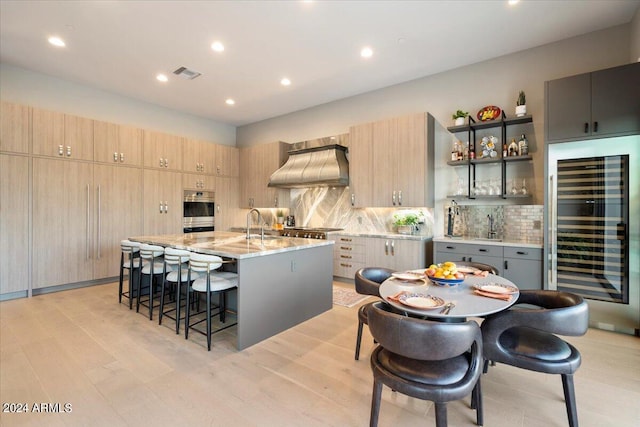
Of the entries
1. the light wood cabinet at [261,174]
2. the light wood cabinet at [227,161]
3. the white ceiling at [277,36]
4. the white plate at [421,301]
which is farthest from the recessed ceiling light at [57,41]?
the white plate at [421,301]

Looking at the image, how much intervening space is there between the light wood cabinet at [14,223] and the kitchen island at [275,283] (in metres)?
2.22

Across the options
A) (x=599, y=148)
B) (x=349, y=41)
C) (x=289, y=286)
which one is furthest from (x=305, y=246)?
(x=599, y=148)

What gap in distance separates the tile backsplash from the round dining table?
6.55 ft

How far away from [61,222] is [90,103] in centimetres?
215

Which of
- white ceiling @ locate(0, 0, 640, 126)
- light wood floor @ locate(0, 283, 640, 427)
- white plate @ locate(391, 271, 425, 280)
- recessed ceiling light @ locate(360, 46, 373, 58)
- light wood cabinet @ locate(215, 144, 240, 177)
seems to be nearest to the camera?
light wood floor @ locate(0, 283, 640, 427)

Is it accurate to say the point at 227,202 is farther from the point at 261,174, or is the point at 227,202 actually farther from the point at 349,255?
the point at 349,255

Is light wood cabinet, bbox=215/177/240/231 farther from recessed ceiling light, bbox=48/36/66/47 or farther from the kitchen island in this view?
recessed ceiling light, bbox=48/36/66/47

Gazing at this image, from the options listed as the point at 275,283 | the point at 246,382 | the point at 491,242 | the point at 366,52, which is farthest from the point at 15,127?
the point at 491,242

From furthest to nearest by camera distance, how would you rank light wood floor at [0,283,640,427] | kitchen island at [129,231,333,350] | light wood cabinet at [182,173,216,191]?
light wood cabinet at [182,173,216,191]
kitchen island at [129,231,333,350]
light wood floor at [0,283,640,427]

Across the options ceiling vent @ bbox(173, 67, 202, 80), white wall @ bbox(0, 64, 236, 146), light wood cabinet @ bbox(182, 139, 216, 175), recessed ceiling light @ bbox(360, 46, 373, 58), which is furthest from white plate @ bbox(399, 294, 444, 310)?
white wall @ bbox(0, 64, 236, 146)

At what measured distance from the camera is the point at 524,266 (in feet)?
11.6

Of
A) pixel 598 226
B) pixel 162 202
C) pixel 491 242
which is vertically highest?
pixel 162 202

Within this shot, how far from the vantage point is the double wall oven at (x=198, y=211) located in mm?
6148

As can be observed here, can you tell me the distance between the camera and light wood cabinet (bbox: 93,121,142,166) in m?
4.92
